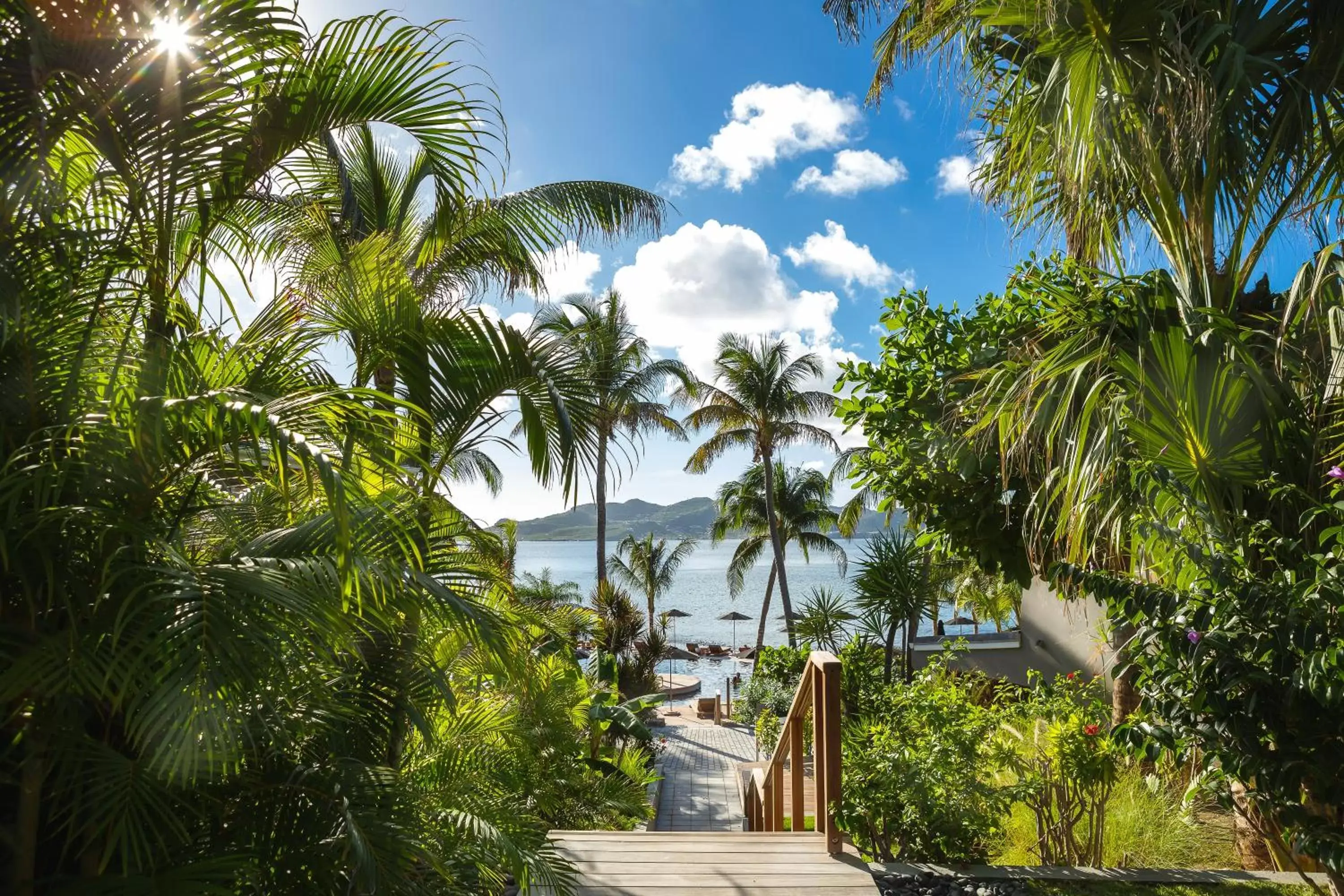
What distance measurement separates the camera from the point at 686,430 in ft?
81.4

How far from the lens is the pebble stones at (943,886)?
3.57 meters

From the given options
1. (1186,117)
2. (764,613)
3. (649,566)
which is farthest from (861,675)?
(649,566)

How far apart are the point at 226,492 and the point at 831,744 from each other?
3.09 m

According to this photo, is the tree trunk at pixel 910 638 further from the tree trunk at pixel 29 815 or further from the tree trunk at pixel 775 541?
the tree trunk at pixel 775 541

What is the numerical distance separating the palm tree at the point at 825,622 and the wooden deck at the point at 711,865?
18.2 ft

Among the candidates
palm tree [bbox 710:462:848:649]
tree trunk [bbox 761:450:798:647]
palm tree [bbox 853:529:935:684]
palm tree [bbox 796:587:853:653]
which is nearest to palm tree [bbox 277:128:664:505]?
palm tree [bbox 853:529:935:684]

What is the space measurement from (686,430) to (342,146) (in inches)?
780

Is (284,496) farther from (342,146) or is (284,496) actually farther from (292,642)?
(342,146)

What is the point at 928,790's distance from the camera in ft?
12.6

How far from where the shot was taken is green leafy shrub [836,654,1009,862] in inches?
152

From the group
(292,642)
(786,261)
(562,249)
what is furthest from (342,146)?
(786,261)

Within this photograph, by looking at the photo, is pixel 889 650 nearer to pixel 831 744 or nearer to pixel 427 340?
pixel 831 744

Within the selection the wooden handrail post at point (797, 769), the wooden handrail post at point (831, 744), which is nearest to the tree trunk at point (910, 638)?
the wooden handrail post at point (797, 769)

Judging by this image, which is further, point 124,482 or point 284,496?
point 124,482
